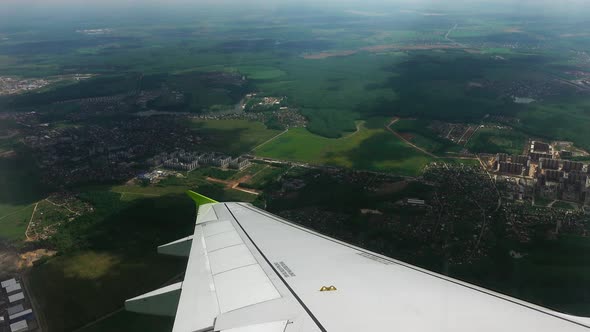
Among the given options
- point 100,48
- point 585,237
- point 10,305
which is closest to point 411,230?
point 585,237

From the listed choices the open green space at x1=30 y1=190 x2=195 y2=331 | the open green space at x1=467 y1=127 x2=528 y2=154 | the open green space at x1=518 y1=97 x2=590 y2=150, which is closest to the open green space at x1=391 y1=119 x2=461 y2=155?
the open green space at x1=467 y1=127 x2=528 y2=154

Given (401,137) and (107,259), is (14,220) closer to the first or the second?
(107,259)

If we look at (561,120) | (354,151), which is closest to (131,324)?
(354,151)

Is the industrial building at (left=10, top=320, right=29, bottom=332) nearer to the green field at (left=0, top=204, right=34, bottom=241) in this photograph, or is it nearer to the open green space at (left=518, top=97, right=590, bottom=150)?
the green field at (left=0, top=204, right=34, bottom=241)

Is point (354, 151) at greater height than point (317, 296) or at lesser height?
lesser

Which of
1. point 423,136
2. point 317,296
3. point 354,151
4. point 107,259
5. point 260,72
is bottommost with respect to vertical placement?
point 107,259

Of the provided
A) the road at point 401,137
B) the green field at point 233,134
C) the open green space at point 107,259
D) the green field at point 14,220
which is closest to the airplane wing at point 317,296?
the open green space at point 107,259
